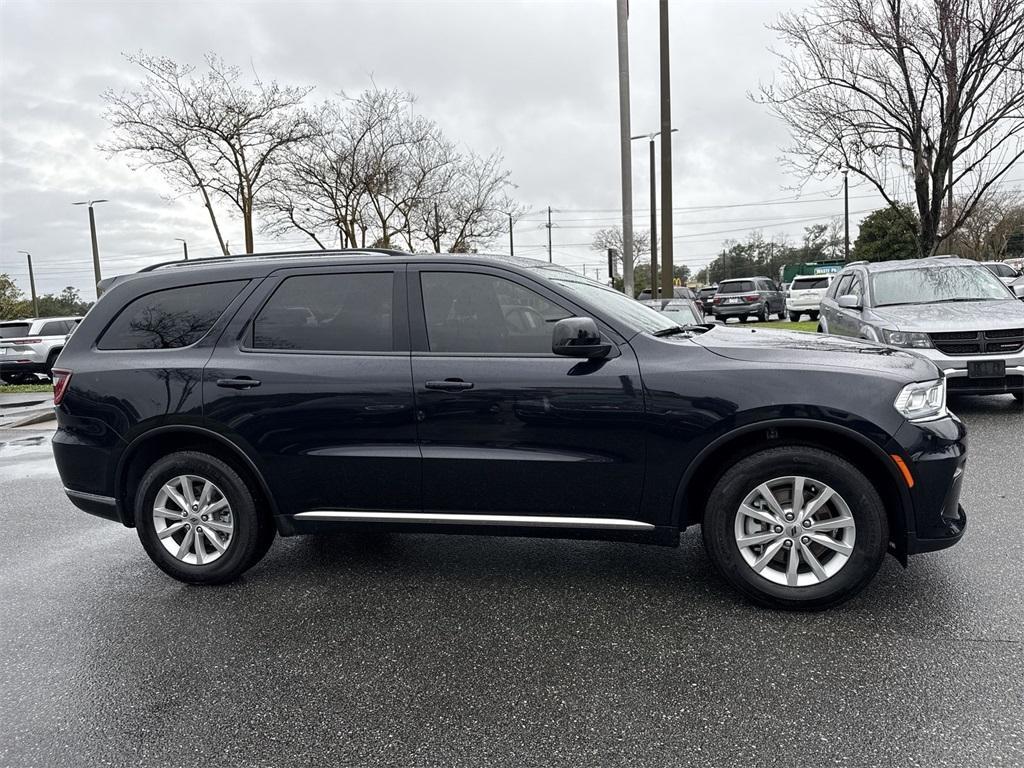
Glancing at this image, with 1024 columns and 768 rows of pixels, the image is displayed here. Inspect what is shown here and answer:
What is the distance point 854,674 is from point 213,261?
399cm

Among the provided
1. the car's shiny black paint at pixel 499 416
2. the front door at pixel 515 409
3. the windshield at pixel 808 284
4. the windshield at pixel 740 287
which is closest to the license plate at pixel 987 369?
the car's shiny black paint at pixel 499 416

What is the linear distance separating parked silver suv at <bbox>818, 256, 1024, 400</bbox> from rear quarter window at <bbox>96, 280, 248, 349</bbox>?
6667mm

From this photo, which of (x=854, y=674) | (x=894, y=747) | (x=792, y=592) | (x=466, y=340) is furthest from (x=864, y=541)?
(x=466, y=340)

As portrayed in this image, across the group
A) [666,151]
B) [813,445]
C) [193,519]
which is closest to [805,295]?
[666,151]

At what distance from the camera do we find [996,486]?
5.27 m

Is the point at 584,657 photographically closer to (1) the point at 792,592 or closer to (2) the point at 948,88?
(1) the point at 792,592

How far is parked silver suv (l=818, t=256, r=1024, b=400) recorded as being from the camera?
737cm

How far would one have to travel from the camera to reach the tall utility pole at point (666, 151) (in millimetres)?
17703

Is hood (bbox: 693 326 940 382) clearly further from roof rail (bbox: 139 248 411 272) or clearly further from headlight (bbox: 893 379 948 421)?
roof rail (bbox: 139 248 411 272)

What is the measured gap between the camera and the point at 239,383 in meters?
3.91

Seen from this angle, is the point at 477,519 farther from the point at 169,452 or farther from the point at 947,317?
the point at 947,317

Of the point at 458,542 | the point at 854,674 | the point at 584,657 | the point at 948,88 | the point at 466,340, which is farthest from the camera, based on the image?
the point at 948,88

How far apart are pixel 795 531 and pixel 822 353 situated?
2.83 ft

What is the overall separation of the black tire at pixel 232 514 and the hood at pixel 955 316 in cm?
674
